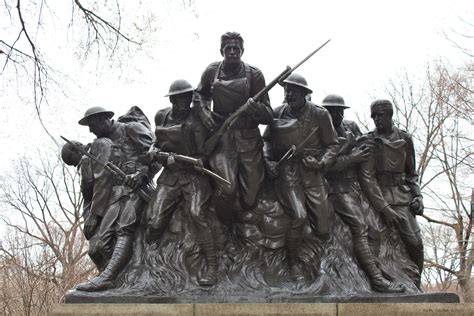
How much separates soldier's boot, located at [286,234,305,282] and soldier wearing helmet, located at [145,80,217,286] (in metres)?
0.92

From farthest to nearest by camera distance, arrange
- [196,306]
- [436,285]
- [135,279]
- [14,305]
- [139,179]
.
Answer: [436,285] → [14,305] → [139,179] → [135,279] → [196,306]

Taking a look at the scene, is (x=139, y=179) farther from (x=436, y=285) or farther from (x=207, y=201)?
(x=436, y=285)

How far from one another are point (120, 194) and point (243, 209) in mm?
1594

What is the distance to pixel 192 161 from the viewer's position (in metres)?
7.42

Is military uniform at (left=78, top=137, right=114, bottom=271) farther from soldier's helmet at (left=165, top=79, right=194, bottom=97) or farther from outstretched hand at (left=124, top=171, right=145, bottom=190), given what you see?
soldier's helmet at (left=165, top=79, right=194, bottom=97)

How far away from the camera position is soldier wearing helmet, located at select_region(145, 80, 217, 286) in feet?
24.4

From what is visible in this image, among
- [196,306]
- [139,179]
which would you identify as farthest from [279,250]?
[139,179]

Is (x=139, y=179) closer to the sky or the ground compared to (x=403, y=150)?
closer to the ground

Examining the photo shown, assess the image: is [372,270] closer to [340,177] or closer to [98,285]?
[340,177]

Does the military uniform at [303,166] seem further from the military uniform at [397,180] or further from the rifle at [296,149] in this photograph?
the military uniform at [397,180]

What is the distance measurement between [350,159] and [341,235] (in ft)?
3.28

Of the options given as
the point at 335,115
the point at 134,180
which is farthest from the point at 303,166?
the point at 134,180

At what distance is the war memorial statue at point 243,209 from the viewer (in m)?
7.39

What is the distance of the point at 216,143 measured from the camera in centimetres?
771
